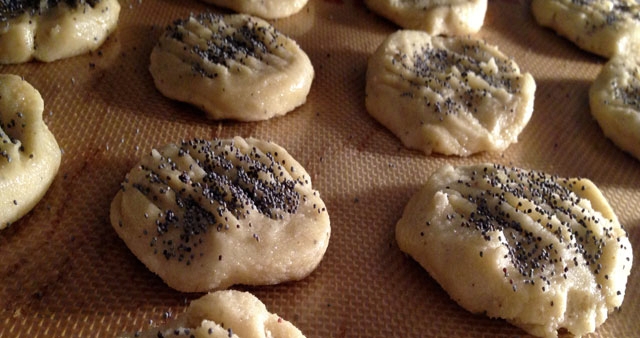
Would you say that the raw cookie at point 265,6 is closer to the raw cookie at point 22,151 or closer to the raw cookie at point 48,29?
the raw cookie at point 48,29

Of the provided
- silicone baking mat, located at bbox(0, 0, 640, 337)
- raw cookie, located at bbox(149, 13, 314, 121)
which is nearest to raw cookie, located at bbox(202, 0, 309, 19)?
silicone baking mat, located at bbox(0, 0, 640, 337)

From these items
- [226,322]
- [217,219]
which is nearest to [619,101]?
[217,219]

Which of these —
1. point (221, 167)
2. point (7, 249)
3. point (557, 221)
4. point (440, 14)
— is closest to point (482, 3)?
point (440, 14)

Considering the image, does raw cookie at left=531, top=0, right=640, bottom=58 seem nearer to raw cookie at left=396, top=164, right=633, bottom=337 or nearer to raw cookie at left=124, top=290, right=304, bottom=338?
raw cookie at left=396, top=164, right=633, bottom=337

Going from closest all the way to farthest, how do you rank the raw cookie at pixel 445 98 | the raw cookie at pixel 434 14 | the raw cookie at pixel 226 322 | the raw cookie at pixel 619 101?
the raw cookie at pixel 226 322, the raw cookie at pixel 445 98, the raw cookie at pixel 619 101, the raw cookie at pixel 434 14

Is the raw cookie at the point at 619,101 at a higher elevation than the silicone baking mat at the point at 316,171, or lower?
higher

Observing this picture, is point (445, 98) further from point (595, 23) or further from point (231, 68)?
point (595, 23)

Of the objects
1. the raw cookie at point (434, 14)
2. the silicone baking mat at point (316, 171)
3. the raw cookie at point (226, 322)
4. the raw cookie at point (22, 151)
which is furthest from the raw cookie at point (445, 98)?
the raw cookie at point (22, 151)
